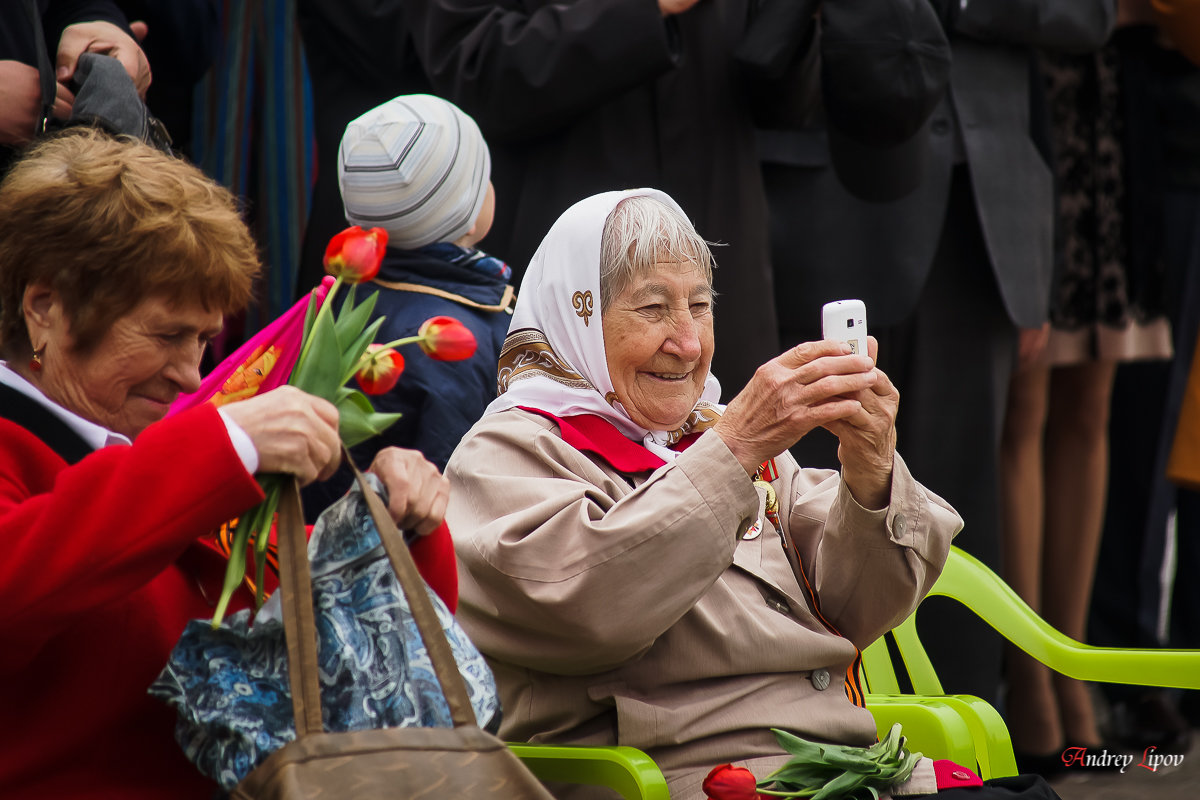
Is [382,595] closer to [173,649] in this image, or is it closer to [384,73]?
[173,649]

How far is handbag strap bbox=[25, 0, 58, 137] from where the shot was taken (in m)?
2.87

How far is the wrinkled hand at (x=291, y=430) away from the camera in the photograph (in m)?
1.80

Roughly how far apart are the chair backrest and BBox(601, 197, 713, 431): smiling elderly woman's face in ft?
2.54

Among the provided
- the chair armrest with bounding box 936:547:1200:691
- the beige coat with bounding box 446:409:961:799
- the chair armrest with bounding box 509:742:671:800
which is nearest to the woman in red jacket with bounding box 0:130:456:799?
the beige coat with bounding box 446:409:961:799

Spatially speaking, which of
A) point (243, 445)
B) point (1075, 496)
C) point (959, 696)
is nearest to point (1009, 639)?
point (959, 696)

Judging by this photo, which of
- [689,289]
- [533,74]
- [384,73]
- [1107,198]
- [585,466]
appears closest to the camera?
[585,466]

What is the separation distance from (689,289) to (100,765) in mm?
1421

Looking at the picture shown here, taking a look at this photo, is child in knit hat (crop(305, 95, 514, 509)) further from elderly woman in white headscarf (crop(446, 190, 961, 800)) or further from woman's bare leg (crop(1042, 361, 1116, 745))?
woman's bare leg (crop(1042, 361, 1116, 745))

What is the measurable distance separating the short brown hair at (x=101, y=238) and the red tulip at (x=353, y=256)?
0.75ft

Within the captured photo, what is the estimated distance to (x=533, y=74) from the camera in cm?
366

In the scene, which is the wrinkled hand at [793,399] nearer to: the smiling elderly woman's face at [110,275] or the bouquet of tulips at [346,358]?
the bouquet of tulips at [346,358]

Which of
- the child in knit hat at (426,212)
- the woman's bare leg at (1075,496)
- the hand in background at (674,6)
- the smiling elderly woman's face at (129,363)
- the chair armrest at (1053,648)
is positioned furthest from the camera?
the woman's bare leg at (1075,496)

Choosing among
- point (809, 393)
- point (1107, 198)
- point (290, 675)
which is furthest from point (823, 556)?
point (1107, 198)

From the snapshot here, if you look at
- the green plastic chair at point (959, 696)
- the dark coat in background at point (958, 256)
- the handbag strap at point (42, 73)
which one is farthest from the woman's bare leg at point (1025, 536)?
the handbag strap at point (42, 73)
